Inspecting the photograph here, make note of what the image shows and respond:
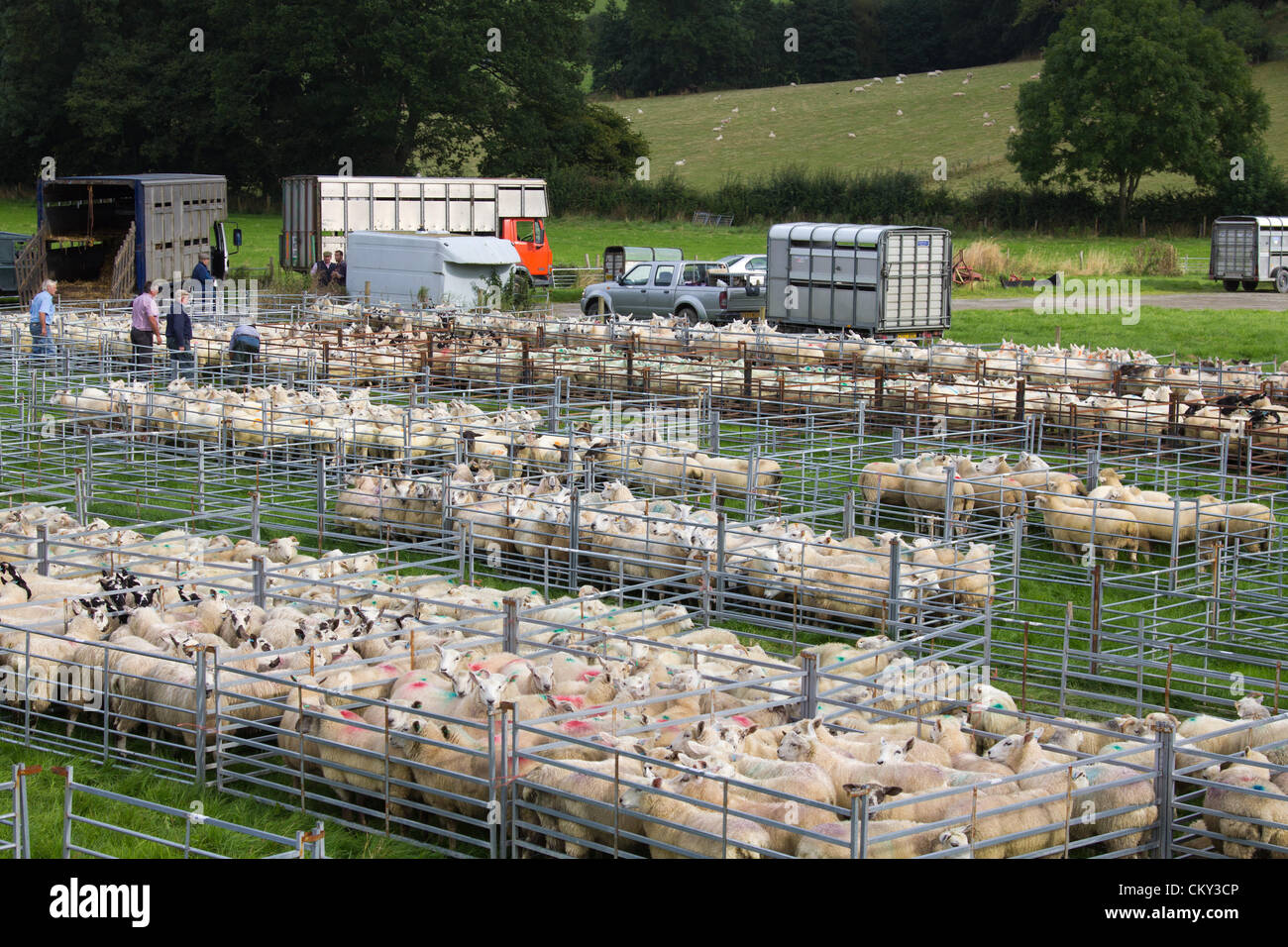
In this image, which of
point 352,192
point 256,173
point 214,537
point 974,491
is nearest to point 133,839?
point 214,537

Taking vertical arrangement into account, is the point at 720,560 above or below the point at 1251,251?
below

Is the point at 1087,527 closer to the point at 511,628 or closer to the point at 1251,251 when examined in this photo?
the point at 511,628

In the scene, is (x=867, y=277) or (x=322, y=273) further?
(x=322, y=273)

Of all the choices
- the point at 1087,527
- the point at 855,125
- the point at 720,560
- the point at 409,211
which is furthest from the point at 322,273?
the point at 855,125

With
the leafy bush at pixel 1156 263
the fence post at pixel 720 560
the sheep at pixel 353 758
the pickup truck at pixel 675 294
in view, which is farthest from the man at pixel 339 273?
the leafy bush at pixel 1156 263

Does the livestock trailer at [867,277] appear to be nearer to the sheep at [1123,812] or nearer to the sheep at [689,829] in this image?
the sheep at [1123,812]

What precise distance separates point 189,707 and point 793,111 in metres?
83.5

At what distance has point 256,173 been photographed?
6731 centimetres

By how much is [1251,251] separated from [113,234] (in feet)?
108

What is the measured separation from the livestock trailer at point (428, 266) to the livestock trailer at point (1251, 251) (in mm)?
24056

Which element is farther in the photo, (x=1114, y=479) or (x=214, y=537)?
(x=1114, y=479)

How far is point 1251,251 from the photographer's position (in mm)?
44219

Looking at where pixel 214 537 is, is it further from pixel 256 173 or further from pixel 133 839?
pixel 256 173

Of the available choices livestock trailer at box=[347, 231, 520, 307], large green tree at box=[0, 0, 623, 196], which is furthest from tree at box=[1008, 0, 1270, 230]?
livestock trailer at box=[347, 231, 520, 307]
